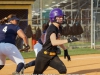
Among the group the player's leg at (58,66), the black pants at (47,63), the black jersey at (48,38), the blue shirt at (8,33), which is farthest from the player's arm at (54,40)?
the blue shirt at (8,33)

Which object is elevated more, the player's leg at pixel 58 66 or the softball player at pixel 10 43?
the softball player at pixel 10 43

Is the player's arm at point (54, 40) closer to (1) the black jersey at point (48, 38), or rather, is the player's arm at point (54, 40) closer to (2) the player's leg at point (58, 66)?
(1) the black jersey at point (48, 38)

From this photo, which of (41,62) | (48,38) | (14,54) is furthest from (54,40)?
(14,54)

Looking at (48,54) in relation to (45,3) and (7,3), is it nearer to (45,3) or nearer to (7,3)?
(7,3)

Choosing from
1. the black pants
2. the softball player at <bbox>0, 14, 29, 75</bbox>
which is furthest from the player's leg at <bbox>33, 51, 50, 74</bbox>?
the softball player at <bbox>0, 14, 29, 75</bbox>

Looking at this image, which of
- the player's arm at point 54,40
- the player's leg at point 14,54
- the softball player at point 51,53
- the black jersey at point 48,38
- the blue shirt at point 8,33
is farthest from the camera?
the blue shirt at point 8,33

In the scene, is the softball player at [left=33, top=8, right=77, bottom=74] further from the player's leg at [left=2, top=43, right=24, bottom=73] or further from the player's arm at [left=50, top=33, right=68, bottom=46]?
the player's leg at [left=2, top=43, right=24, bottom=73]

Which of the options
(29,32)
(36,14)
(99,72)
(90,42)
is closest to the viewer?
(99,72)

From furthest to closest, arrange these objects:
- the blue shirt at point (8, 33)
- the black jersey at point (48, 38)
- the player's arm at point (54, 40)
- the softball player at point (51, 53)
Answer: the blue shirt at point (8, 33), the softball player at point (51, 53), the black jersey at point (48, 38), the player's arm at point (54, 40)

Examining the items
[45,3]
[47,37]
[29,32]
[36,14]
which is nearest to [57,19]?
[47,37]

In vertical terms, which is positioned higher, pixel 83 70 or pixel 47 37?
pixel 47 37

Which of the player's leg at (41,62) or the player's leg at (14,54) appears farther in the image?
the player's leg at (14,54)

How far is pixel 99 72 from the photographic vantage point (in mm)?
9273

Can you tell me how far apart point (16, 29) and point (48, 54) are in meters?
1.31
